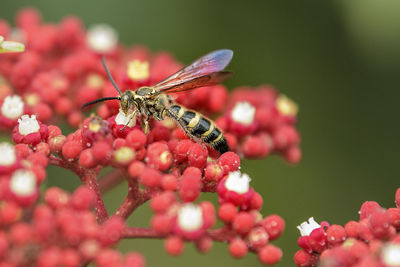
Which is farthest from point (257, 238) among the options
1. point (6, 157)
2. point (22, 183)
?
point (6, 157)

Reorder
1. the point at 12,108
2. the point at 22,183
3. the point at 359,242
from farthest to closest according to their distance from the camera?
the point at 12,108, the point at 359,242, the point at 22,183

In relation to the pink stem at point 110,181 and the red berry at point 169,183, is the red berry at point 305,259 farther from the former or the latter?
the pink stem at point 110,181

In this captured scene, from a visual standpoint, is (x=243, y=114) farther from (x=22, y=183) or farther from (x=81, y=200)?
(x=22, y=183)

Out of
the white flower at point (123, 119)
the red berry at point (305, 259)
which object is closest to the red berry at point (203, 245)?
the red berry at point (305, 259)

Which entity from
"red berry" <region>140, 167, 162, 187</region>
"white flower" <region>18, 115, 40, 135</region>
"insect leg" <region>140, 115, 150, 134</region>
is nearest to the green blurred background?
"insect leg" <region>140, 115, 150, 134</region>

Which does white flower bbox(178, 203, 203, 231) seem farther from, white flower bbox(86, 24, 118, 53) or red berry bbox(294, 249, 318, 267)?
white flower bbox(86, 24, 118, 53)
